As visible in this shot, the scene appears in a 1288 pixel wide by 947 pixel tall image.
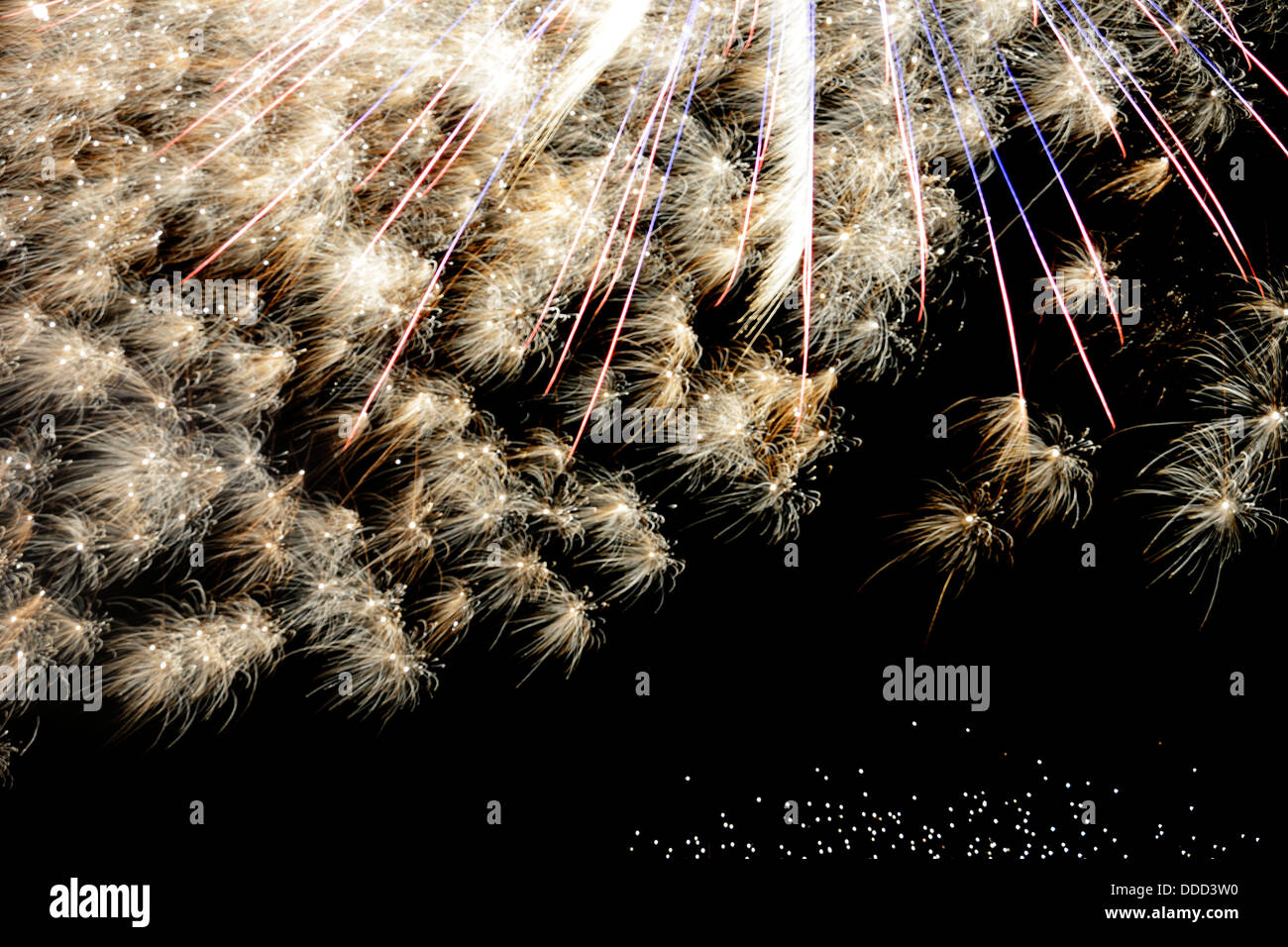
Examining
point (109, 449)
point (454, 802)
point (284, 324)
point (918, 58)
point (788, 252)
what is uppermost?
point (918, 58)

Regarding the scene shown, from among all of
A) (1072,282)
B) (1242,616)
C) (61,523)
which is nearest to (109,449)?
(61,523)

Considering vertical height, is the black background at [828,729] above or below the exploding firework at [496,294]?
below

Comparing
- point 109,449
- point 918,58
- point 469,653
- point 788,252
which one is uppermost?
point 918,58

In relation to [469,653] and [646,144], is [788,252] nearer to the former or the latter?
[646,144]

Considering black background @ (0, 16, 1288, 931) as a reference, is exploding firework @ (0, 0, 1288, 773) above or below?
above

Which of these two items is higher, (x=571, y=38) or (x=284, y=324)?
(x=571, y=38)

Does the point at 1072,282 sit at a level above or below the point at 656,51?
below

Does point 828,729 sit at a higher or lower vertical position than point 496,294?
lower

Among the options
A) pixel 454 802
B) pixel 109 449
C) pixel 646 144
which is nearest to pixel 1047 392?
pixel 646 144

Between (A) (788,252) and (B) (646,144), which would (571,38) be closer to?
(B) (646,144)
